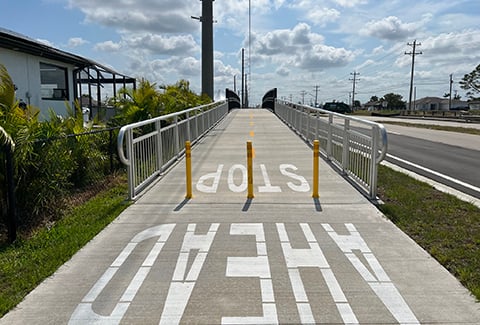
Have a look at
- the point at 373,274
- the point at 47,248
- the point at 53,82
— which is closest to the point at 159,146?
the point at 47,248

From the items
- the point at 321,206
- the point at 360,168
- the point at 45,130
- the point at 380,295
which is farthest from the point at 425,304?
the point at 45,130

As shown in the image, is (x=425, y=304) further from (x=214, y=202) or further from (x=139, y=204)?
(x=139, y=204)

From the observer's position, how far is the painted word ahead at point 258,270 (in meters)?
3.35

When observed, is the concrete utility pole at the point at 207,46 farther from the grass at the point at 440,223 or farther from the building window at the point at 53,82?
the grass at the point at 440,223

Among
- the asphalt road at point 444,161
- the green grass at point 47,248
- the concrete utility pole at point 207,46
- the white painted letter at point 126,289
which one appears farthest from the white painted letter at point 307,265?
the concrete utility pole at point 207,46

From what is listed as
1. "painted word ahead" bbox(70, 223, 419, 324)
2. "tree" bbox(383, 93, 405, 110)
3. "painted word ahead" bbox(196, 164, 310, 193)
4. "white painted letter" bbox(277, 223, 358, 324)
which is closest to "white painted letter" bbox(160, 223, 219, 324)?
"painted word ahead" bbox(70, 223, 419, 324)

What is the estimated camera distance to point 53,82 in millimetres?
18875

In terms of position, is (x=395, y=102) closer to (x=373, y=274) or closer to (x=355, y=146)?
(x=355, y=146)

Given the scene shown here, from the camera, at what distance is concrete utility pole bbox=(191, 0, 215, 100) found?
91.5 feet

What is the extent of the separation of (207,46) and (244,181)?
22.3 m

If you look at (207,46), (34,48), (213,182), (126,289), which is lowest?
(126,289)

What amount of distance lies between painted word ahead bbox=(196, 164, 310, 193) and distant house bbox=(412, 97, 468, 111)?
106 meters

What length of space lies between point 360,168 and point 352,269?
3.75 metres

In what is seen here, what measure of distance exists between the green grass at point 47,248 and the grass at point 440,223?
4.12m
